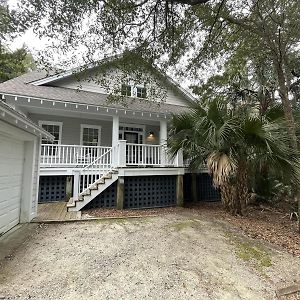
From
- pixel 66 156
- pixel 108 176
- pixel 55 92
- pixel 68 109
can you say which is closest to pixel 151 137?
pixel 68 109

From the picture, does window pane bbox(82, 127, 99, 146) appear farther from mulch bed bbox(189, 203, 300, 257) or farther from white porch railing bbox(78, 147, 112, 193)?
mulch bed bbox(189, 203, 300, 257)

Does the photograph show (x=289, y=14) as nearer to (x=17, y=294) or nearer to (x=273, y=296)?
(x=273, y=296)

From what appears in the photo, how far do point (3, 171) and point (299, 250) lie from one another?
6.82 metres

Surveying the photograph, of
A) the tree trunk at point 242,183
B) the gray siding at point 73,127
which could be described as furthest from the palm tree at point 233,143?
the gray siding at point 73,127

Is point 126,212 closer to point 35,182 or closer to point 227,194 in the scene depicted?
point 35,182

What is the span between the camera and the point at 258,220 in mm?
7578

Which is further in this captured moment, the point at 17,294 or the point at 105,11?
the point at 105,11

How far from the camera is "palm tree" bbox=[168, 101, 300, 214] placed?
6.44 m

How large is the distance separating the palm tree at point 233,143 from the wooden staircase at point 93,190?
93.6 inches

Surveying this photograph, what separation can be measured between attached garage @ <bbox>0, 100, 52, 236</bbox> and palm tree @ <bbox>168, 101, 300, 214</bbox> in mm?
4455

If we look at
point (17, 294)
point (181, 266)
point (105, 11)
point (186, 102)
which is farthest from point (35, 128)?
point (186, 102)

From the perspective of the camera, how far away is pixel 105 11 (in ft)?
19.9

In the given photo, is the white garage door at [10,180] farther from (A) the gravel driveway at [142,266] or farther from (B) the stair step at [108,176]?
(B) the stair step at [108,176]

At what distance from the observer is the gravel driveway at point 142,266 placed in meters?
3.21
